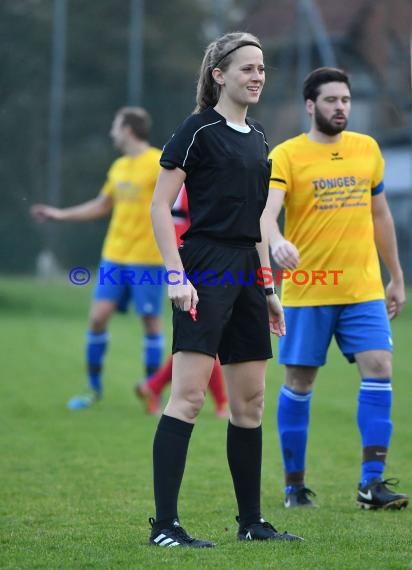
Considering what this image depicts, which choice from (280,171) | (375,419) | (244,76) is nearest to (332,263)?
(280,171)

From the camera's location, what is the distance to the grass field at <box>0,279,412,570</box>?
409cm

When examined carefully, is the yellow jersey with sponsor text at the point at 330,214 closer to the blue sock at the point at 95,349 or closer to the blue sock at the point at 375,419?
the blue sock at the point at 375,419

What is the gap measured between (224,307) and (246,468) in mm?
681

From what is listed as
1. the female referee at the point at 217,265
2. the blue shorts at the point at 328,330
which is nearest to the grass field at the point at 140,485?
the female referee at the point at 217,265

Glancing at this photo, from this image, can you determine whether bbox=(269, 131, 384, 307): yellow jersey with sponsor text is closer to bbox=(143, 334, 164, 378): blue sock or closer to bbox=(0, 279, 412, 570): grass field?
bbox=(0, 279, 412, 570): grass field

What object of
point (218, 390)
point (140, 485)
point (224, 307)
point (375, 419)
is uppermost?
point (224, 307)

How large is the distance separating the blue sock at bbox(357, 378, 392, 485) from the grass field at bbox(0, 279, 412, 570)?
291mm

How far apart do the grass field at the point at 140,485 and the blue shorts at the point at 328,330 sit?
745 millimetres

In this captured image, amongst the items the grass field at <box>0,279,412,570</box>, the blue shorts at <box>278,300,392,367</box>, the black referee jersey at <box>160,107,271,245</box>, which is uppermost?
the black referee jersey at <box>160,107,271,245</box>

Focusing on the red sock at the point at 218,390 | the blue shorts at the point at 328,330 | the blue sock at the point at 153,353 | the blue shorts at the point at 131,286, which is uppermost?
the blue shorts at the point at 131,286

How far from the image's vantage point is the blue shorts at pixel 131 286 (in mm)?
9523

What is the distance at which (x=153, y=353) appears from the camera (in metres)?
9.67

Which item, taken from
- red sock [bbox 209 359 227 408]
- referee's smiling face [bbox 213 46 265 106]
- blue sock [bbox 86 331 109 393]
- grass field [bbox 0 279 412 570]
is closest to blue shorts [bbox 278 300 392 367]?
grass field [bbox 0 279 412 570]

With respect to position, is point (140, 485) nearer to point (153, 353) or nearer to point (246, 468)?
point (246, 468)
